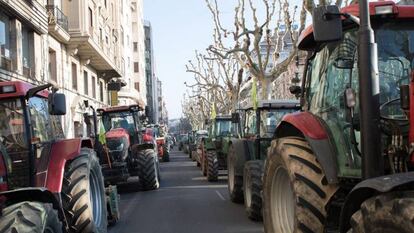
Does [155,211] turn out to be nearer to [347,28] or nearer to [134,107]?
[134,107]

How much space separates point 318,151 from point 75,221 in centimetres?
317

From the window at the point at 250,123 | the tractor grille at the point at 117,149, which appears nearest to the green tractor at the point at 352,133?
the window at the point at 250,123

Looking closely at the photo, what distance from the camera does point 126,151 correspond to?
1536cm

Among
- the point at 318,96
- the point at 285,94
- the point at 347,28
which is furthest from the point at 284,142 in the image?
the point at 285,94

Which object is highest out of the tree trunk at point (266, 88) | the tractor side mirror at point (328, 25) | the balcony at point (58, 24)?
the balcony at point (58, 24)

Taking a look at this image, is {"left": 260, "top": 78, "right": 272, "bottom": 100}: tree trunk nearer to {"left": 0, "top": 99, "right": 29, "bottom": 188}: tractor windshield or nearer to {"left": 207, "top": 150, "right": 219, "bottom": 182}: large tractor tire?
{"left": 207, "top": 150, "right": 219, "bottom": 182}: large tractor tire

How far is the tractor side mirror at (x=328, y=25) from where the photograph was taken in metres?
4.42

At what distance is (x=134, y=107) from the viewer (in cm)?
1664

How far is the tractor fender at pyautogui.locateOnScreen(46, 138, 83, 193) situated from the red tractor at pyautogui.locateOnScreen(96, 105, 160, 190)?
21.8 feet

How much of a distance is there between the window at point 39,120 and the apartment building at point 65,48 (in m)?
5.83

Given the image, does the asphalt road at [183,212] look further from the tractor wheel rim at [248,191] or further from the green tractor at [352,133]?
the green tractor at [352,133]

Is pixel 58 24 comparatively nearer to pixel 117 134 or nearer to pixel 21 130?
pixel 117 134

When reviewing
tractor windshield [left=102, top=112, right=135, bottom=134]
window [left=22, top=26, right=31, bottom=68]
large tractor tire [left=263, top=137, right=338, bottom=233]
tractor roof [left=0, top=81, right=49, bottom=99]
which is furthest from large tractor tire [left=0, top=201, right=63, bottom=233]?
window [left=22, top=26, right=31, bottom=68]

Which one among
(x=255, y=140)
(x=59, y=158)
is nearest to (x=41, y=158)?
(x=59, y=158)
